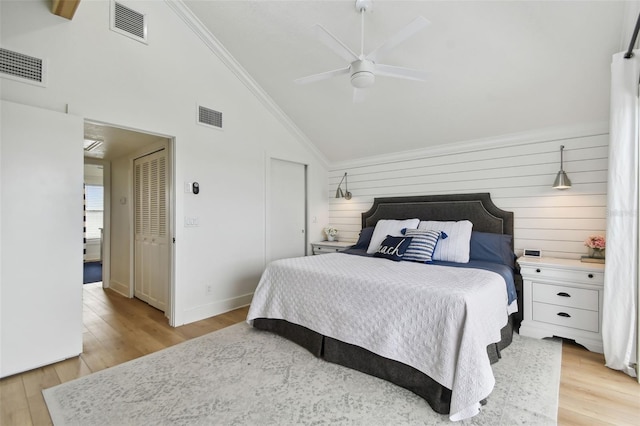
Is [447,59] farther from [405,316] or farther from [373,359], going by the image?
[373,359]

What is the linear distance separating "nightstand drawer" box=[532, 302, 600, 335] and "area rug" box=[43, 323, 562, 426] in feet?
0.87

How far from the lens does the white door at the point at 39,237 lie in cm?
231

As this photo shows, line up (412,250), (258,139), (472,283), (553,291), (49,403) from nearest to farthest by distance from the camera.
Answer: (49,403)
(472,283)
(553,291)
(412,250)
(258,139)

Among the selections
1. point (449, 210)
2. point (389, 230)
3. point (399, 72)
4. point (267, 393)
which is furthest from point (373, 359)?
point (449, 210)

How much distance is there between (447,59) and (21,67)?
3.69 meters

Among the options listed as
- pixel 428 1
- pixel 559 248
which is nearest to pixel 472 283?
pixel 559 248

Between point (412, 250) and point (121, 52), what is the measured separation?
353 centimetres

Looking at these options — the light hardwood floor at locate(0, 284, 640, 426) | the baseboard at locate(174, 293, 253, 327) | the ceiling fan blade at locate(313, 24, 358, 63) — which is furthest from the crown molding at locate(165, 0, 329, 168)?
the light hardwood floor at locate(0, 284, 640, 426)

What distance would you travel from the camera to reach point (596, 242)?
2.90 meters

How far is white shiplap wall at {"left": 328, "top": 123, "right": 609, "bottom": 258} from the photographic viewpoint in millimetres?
3111

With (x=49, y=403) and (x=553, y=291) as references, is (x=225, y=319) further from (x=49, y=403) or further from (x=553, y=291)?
(x=553, y=291)

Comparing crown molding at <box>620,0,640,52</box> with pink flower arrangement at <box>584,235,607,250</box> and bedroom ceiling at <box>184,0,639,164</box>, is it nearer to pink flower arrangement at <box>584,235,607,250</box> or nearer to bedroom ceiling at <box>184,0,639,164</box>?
bedroom ceiling at <box>184,0,639,164</box>

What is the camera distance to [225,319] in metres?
3.56

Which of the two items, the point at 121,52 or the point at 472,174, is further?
the point at 472,174
